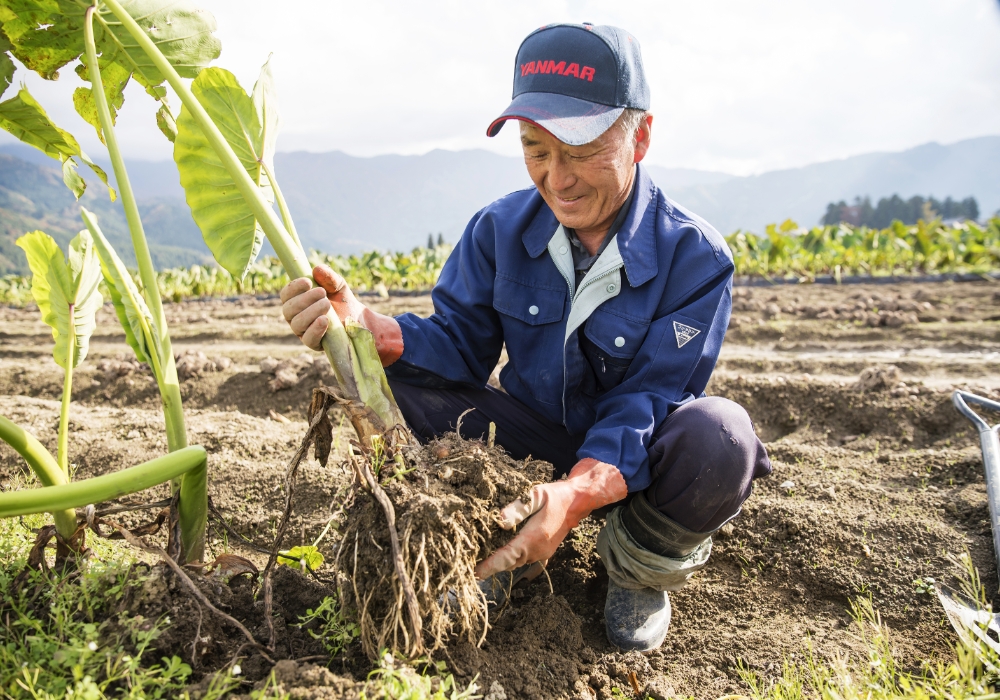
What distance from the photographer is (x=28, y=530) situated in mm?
1582

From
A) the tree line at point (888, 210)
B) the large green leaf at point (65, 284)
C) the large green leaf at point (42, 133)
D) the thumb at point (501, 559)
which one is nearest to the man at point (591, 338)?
the thumb at point (501, 559)

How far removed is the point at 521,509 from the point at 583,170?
0.85 m

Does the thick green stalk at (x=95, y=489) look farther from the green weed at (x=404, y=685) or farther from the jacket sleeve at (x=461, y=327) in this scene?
the jacket sleeve at (x=461, y=327)

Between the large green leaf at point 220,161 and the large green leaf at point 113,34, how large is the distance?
0.11 m

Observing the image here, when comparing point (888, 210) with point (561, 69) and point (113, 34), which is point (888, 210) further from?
point (113, 34)

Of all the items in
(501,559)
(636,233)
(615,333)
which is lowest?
(501,559)

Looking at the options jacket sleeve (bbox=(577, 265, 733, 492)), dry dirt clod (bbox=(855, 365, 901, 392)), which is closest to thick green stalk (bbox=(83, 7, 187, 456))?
jacket sleeve (bbox=(577, 265, 733, 492))

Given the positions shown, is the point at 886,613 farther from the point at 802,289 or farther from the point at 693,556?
the point at 802,289

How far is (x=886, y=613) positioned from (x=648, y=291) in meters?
1.01

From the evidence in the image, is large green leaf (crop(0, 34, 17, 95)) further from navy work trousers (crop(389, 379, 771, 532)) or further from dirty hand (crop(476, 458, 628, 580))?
dirty hand (crop(476, 458, 628, 580))

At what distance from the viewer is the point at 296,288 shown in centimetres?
141

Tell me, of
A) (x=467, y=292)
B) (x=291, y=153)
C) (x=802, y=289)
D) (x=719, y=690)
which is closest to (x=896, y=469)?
(x=719, y=690)

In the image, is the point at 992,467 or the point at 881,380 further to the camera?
the point at 881,380

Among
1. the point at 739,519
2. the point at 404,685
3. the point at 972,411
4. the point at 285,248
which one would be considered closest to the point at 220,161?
the point at 285,248
